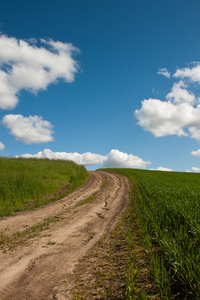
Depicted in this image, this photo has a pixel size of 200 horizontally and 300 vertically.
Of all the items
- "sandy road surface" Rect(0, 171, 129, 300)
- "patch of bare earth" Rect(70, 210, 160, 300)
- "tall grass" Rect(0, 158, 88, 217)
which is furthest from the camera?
"tall grass" Rect(0, 158, 88, 217)

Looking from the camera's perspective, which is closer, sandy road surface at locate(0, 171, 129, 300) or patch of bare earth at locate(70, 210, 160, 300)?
patch of bare earth at locate(70, 210, 160, 300)

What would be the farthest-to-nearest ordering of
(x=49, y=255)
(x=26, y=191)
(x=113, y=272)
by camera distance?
(x=26, y=191) → (x=49, y=255) → (x=113, y=272)

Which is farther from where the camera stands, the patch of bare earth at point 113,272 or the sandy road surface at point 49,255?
the sandy road surface at point 49,255

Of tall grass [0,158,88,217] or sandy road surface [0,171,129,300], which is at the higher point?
tall grass [0,158,88,217]

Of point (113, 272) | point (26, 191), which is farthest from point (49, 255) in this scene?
point (26, 191)

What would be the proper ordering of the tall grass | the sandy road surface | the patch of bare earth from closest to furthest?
the patch of bare earth
the sandy road surface
the tall grass

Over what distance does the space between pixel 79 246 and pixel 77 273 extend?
150cm

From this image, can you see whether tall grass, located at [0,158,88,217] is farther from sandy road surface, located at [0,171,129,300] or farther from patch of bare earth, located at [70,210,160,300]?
patch of bare earth, located at [70,210,160,300]

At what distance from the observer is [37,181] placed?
1578cm

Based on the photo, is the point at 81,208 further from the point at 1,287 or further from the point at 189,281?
the point at 189,281

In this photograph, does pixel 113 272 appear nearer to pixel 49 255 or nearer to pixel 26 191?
pixel 49 255

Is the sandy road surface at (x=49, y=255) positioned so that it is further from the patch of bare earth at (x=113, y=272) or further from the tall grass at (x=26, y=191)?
the tall grass at (x=26, y=191)

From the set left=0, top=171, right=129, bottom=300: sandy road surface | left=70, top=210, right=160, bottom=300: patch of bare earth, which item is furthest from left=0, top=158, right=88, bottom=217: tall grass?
left=70, top=210, right=160, bottom=300: patch of bare earth

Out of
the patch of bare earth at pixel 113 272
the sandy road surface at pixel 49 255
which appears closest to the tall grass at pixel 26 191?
the sandy road surface at pixel 49 255
